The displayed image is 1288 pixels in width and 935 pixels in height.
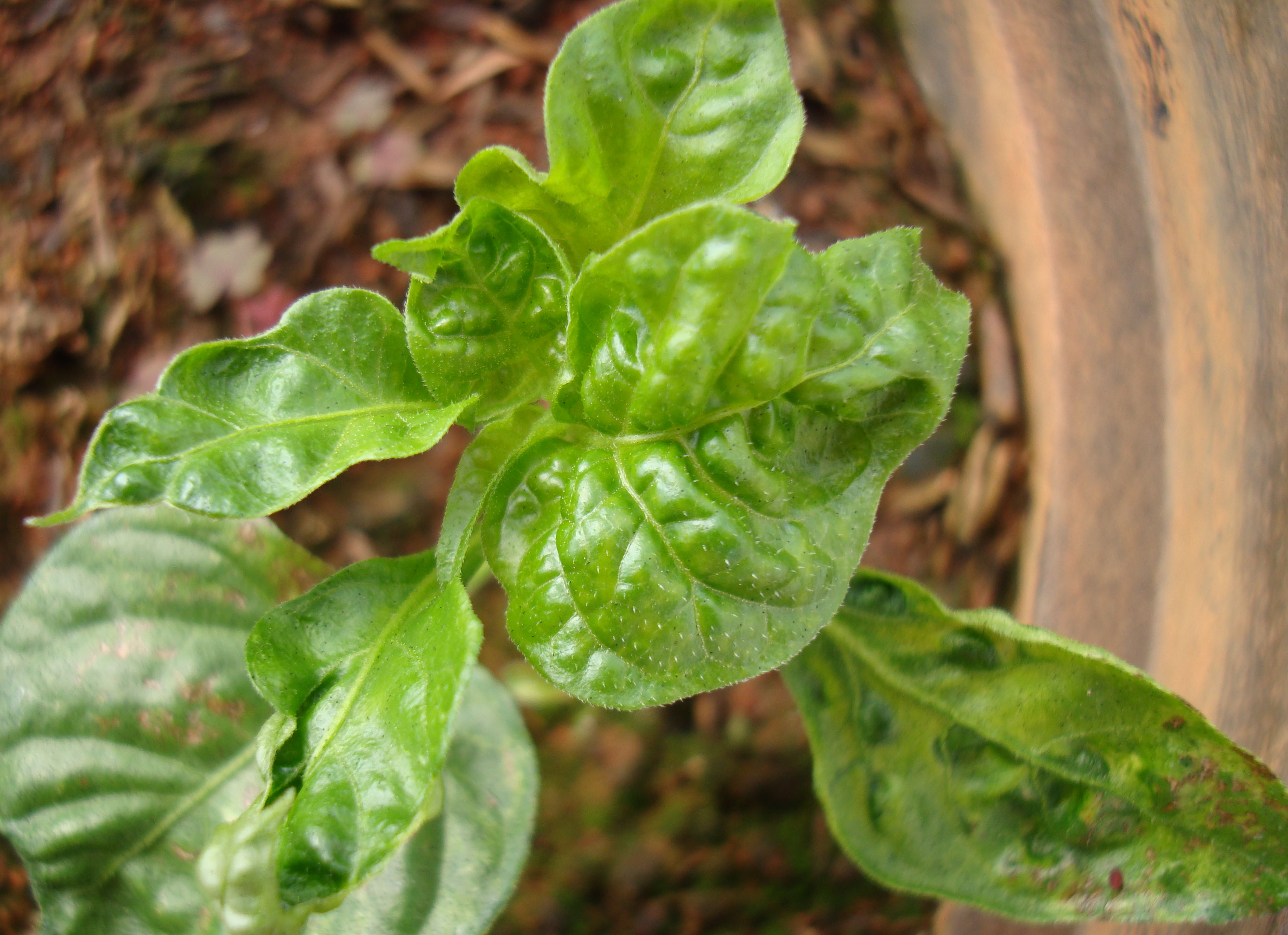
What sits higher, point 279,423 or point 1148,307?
point 279,423

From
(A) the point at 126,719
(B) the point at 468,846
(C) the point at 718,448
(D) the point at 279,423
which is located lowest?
(B) the point at 468,846

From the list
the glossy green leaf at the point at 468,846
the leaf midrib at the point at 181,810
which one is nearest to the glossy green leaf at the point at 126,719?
the leaf midrib at the point at 181,810

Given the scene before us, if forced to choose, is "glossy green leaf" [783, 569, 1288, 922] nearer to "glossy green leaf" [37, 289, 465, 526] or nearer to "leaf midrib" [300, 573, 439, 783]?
"leaf midrib" [300, 573, 439, 783]

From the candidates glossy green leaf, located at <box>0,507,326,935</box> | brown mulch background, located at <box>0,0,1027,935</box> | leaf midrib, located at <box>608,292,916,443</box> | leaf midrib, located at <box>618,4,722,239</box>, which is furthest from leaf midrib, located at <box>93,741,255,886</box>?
leaf midrib, located at <box>618,4,722,239</box>

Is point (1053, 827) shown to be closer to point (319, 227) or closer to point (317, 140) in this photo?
point (319, 227)

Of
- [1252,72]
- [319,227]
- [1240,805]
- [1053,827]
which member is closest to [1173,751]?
[1240,805]

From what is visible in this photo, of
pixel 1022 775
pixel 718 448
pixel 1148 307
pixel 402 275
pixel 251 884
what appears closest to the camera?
pixel 251 884

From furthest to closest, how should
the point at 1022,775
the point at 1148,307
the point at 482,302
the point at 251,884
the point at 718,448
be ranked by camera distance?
the point at 1148,307
the point at 1022,775
the point at 482,302
the point at 718,448
the point at 251,884

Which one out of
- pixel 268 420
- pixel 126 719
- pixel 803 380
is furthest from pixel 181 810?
pixel 803 380

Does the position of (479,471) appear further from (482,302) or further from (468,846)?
(468,846)
